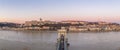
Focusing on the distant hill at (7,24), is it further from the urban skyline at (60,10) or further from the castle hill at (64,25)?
the urban skyline at (60,10)

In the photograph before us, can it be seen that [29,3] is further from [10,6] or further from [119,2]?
[119,2]

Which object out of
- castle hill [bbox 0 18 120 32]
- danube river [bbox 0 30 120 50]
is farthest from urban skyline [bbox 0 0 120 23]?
danube river [bbox 0 30 120 50]

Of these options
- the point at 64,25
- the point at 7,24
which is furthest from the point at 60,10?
the point at 7,24

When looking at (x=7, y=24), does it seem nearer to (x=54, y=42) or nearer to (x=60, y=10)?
(x=60, y=10)

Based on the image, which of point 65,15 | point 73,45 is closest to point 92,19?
point 65,15

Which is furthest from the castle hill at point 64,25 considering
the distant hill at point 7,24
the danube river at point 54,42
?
the danube river at point 54,42

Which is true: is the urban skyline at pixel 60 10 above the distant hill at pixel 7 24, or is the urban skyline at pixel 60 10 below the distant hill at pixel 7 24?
above
